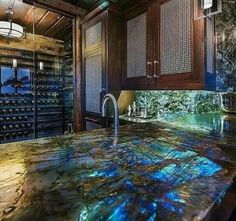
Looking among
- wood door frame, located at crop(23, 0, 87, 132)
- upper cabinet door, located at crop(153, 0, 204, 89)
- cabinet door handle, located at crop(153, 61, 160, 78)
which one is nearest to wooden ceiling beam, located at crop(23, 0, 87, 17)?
wood door frame, located at crop(23, 0, 87, 132)

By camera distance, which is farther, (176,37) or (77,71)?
(77,71)

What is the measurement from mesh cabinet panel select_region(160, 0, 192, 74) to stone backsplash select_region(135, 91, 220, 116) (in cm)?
43

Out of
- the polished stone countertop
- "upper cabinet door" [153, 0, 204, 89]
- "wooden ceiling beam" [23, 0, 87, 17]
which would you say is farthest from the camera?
"wooden ceiling beam" [23, 0, 87, 17]

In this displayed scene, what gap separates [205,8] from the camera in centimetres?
179

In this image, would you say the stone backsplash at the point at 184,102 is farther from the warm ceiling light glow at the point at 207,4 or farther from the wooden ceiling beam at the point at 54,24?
the wooden ceiling beam at the point at 54,24

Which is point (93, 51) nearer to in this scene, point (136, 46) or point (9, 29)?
point (136, 46)

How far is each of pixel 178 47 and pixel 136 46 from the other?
73 centimetres

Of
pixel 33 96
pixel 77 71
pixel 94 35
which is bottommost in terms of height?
pixel 33 96

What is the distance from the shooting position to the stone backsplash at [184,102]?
237cm

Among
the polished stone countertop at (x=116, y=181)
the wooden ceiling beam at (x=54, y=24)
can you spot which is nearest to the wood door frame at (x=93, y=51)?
the wooden ceiling beam at (x=54, y=24)

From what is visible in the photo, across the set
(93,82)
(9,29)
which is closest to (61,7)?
(9,29)

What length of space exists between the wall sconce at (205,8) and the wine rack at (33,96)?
2.40 meters

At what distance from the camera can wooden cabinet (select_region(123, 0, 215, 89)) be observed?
1887mm

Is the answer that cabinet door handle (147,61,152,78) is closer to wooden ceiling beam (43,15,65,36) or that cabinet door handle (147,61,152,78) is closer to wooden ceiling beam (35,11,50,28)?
wooden ceiling beam (43,15,65,36)
